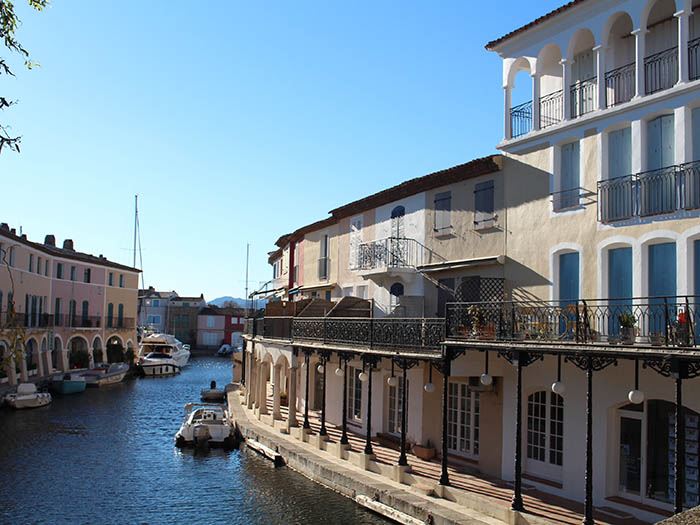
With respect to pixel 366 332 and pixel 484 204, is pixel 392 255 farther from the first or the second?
pixel 484 204

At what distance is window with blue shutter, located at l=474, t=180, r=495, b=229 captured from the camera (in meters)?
22.3

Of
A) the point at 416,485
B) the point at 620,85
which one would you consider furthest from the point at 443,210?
the point at 416,485

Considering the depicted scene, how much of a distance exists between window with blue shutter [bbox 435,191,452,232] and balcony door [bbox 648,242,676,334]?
868 cm

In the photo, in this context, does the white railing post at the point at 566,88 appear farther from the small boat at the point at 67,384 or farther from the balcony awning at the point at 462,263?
the small boat at the point at 67,384

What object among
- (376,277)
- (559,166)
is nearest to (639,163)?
(559,166)

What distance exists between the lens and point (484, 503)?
17.3 m

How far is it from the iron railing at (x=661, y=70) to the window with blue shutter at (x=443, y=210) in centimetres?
836

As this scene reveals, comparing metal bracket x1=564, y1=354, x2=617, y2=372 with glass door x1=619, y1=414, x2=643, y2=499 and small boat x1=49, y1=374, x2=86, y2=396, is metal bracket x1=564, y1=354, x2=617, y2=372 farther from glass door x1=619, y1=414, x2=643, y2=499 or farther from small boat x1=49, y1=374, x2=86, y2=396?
small boat x1=49, y1=374, x2=86, y2=396

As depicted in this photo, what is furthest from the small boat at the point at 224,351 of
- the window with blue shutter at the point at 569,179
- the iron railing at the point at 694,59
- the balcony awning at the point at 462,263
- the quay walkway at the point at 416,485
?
the iron railing at the point at 694,59

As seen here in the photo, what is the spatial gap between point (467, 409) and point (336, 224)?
590 inches

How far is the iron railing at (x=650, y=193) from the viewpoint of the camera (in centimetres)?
1591

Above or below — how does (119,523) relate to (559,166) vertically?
below

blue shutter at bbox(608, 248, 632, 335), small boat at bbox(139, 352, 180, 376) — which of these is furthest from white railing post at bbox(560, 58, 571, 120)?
small boat at bbox(139, 352, 180, 376)

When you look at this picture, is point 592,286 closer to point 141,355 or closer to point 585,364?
point 585,364
